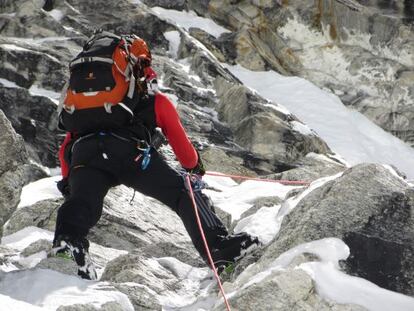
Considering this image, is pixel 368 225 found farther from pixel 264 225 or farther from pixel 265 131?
pixel 265 131

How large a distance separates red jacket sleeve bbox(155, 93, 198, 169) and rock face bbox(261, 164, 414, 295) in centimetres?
122

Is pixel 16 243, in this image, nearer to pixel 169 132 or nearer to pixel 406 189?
pixel 169 132

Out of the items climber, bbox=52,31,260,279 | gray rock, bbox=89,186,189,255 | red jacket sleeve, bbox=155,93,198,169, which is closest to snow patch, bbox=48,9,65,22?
gray rock, bbox=89,186,189,255

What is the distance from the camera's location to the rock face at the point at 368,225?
4.72 m

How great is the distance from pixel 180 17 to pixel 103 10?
169 inches

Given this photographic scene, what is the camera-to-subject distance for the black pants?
231 inches

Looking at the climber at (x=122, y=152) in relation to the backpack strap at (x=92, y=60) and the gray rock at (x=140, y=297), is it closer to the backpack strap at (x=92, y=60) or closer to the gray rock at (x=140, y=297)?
the backpack strap at (x=92, y=60)

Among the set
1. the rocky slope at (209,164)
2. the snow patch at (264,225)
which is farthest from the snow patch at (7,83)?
the snow patch at (264,225)

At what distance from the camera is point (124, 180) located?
6.20 metres

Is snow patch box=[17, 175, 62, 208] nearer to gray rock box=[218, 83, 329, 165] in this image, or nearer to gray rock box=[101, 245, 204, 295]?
gray rock box=[101, 245, 204, 295]

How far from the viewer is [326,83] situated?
27.8 meters

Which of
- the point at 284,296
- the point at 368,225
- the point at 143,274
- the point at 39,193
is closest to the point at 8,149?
the point at 143,274

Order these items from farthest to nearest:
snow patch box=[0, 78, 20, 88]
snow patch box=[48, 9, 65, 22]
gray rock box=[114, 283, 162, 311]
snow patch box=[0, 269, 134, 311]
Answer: snow patch box=[48, 9, 65, 22] → snow patch box=[0, 78, 20, 88] → gray rock box=[114, 283, 162, 311] → snow patch box=[0, 269, 134, 311]

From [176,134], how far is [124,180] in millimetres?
670
